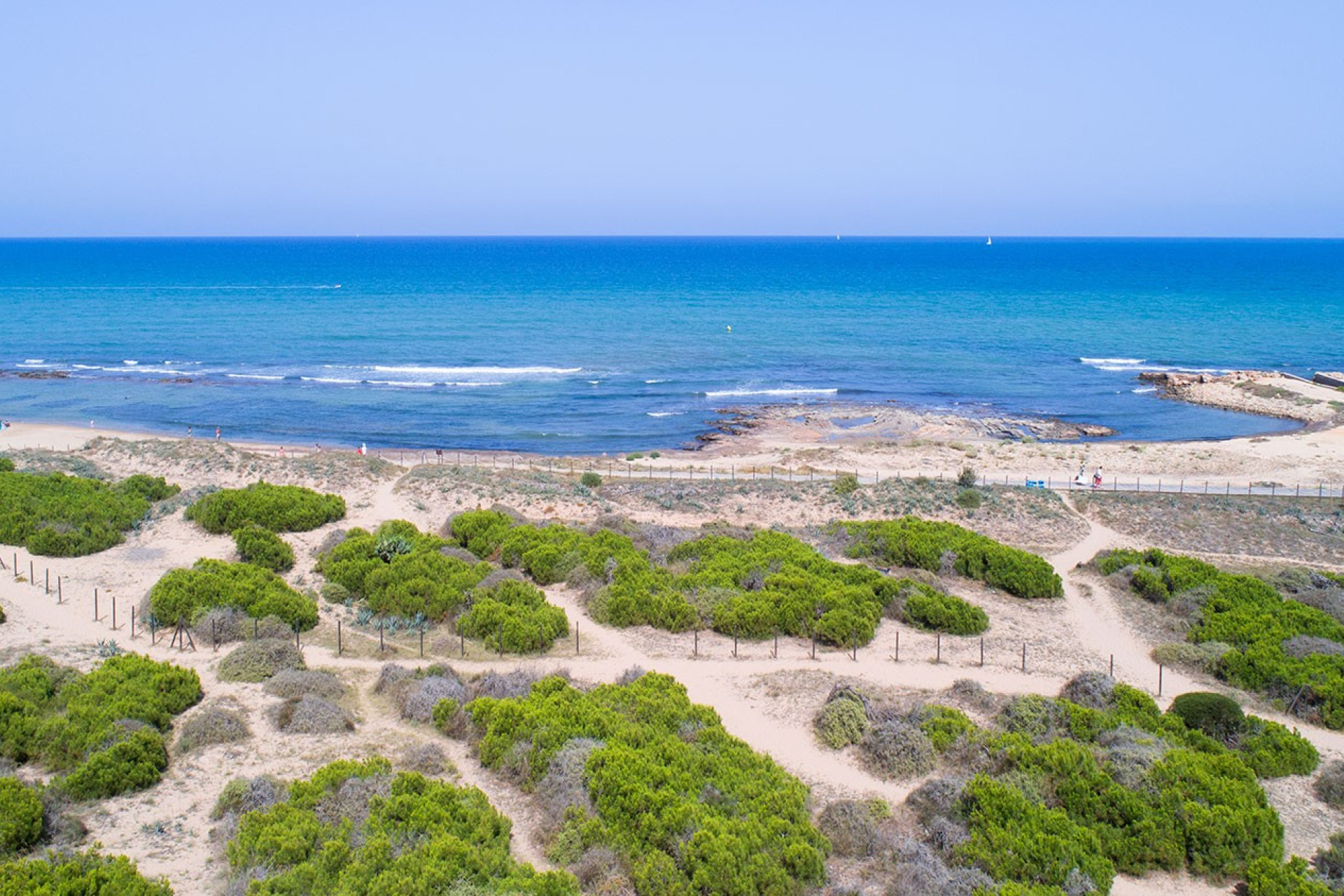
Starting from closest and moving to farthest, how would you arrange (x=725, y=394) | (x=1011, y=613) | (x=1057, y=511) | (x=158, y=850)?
1. (x=158, y=850)
2. (x=1011, y=613)
3. (x=1057, y=511)
4. (x=725, y=394)

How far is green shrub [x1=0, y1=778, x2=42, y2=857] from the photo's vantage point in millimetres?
13406

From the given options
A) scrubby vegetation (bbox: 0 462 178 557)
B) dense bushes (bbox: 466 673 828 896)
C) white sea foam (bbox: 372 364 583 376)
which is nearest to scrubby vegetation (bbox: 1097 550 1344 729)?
dense bushes (bbox: 466 673 828 896)

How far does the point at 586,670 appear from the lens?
69.2 feet

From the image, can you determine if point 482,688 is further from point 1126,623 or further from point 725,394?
point 725,394

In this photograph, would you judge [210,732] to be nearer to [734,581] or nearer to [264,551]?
[264,551]

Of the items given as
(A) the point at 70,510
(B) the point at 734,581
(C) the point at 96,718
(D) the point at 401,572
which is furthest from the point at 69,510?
(B) the point at 734,581

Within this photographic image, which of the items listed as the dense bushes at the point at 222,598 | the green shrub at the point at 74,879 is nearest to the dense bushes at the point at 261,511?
the dense bushes at the point at 222,598

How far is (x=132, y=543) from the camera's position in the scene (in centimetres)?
2873

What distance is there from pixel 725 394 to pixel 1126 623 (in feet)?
138

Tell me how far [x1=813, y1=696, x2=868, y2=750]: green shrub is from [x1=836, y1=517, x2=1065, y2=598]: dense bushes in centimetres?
992

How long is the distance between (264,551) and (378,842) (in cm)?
1544

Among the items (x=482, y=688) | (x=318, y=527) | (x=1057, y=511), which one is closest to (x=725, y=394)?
(x=1057, y=511)

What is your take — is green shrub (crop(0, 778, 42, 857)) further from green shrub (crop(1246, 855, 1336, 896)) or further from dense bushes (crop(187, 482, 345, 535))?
green shrub (crop(1246, 855, 1336, 896))

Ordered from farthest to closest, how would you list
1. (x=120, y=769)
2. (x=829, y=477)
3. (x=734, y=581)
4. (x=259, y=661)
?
(x=829, y=477), (x=734, y=581), (x=259, y=661), (x=120, y=769)
